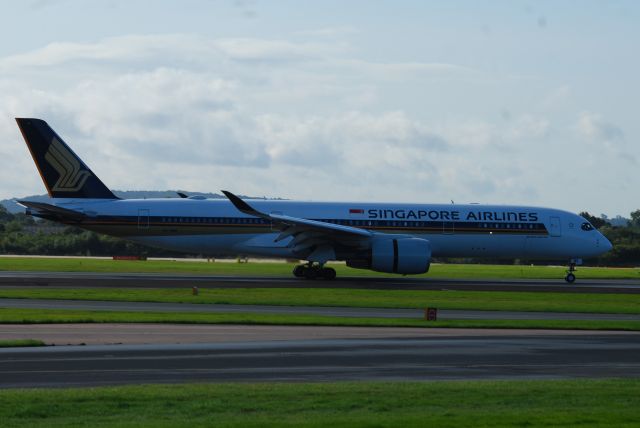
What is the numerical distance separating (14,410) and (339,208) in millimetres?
37655

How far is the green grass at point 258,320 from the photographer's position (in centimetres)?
2733

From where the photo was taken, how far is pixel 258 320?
27.9 metres

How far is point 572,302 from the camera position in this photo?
3838 cm

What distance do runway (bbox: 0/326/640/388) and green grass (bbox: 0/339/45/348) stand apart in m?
0.68

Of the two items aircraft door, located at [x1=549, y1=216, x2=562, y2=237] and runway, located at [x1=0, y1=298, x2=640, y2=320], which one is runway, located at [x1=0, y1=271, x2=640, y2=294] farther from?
runway, located at [x1=0, y1=298, x2=640, y2=320]

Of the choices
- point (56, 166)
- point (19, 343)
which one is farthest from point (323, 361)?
point (56, 166)

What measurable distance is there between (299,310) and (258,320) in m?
4.43

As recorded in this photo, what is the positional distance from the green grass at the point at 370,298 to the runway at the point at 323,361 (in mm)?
11259

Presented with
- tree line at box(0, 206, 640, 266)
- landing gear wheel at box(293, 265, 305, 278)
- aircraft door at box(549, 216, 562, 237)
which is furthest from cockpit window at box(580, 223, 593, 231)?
tree line at box(0, 206, 640, 266)

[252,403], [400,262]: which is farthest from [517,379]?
[400,262]

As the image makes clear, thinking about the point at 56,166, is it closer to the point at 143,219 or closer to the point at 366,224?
the point at 143,219

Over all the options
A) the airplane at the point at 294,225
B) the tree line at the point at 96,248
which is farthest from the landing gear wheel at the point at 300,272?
the tree line at the point at 96,248

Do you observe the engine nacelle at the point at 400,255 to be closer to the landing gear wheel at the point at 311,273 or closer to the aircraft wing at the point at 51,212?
the landing gear wheel at the point at 311,273

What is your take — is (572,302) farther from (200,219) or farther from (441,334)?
(200,219)
